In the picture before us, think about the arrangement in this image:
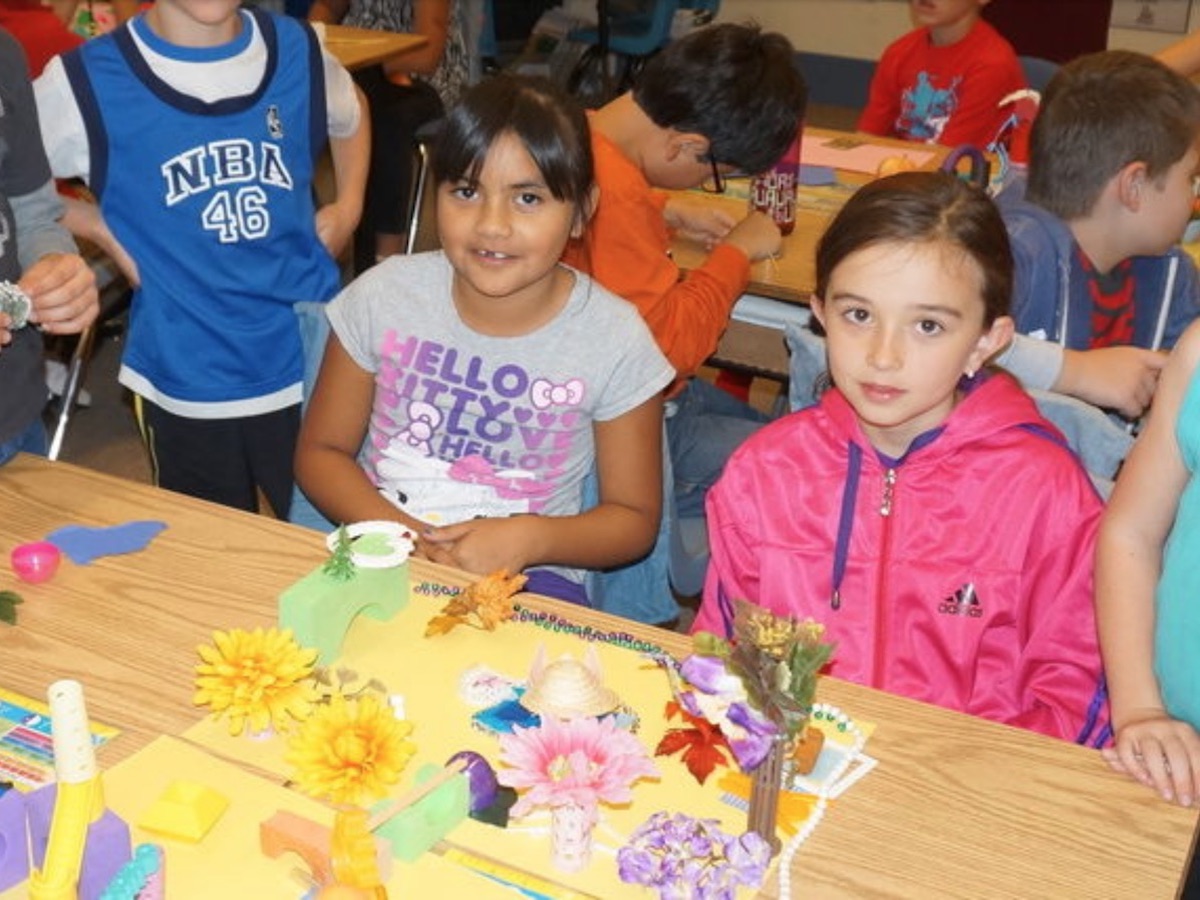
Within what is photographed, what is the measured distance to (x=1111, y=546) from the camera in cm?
144

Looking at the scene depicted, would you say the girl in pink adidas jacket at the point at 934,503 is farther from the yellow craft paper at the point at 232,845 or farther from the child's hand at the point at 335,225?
the child's hand at the point at 335,225

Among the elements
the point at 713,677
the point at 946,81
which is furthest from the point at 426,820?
the point at 946,81

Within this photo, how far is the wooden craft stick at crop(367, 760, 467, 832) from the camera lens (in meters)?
1.04

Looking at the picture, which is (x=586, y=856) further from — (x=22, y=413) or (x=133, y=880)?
(x=22, y=413)

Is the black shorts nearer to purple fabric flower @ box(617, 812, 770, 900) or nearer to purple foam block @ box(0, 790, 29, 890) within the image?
purple foam block @ box(0, 790, 29, 890)

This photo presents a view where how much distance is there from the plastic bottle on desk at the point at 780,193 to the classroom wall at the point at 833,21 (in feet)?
17.4

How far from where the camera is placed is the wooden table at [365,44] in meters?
4.12

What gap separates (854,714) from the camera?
1.25 metres

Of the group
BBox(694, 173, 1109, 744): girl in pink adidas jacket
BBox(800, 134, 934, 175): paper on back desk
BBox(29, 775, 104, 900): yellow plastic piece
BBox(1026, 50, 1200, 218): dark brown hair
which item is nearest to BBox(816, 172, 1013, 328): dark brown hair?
BBox(694, 173, 1109, 744): girl in pink adidas jacket

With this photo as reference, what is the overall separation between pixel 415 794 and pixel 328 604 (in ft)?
0.90

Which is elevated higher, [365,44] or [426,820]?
[365,44]

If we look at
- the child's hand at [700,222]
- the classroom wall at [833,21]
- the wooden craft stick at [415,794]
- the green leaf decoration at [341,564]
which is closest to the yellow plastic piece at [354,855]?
the wooden craft stick at [415,794]

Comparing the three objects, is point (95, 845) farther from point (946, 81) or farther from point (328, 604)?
point (946, 81)

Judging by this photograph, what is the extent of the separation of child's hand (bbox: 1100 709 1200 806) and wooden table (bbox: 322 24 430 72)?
3317mm
